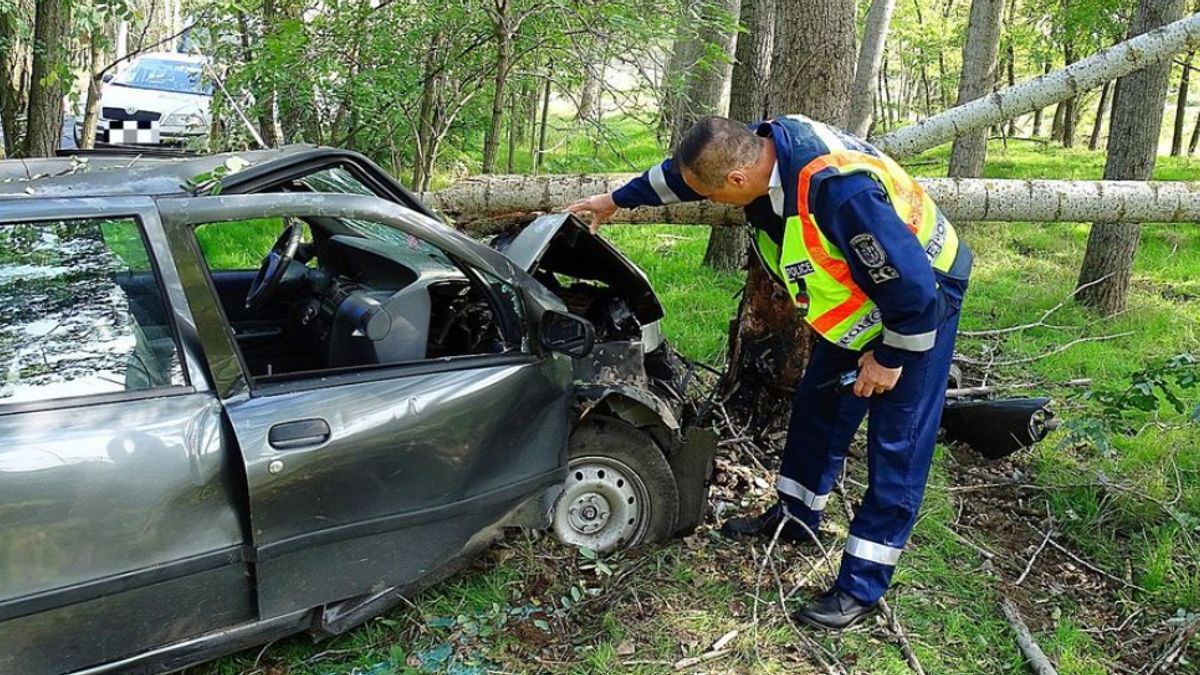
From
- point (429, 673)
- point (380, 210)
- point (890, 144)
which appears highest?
point (890, 144)

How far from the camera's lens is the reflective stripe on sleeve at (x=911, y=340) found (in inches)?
110

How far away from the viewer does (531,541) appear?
338 cm

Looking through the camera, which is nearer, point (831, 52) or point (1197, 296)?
point (831, 52)

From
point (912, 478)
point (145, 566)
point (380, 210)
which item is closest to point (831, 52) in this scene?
point (912, 478)

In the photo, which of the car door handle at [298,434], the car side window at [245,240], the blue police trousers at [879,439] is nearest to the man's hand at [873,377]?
the blue police trousers at [879,439]

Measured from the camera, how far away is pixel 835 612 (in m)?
3.16

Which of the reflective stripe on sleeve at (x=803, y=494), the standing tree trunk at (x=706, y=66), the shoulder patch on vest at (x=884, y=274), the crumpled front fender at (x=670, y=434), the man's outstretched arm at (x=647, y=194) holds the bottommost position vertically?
the reflective stripe on sleeve at (x=803, y=494)

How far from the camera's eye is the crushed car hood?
3283mm

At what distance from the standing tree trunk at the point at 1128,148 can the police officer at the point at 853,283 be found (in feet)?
14.0

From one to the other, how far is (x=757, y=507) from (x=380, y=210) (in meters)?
2.12

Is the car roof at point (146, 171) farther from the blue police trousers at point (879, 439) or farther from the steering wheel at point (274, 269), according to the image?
the blue police trousers at point (879, 439)

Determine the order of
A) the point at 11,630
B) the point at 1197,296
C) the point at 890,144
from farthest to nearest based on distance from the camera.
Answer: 1. the point at 1197,296
2. the point at 890,144
3. the point at 11,630

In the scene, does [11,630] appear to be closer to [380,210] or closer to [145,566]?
[145,566]

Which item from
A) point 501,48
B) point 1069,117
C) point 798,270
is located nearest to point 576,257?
point 798,270
